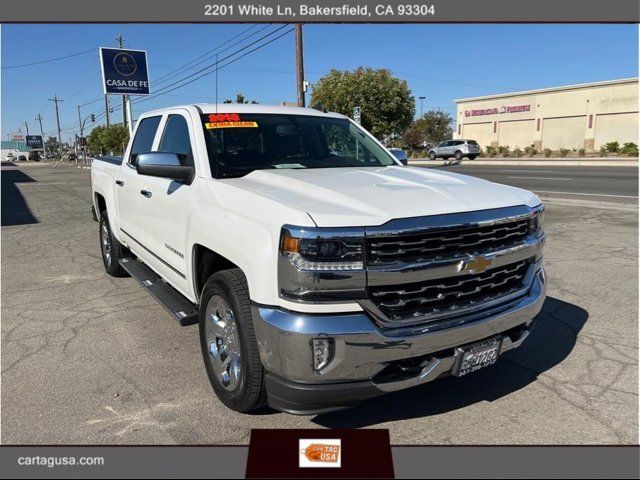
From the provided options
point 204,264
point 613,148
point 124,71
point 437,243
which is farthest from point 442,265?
point 613,148

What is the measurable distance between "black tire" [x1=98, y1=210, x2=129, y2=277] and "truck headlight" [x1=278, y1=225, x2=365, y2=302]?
4.05 meters

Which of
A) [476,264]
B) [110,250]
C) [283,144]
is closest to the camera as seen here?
[476,264]

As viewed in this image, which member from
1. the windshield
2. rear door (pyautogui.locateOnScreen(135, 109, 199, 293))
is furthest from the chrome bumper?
the windshield

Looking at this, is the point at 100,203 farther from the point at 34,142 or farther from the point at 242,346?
the point at 34,142

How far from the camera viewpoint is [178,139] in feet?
13.4

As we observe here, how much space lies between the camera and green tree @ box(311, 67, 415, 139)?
1040 inches

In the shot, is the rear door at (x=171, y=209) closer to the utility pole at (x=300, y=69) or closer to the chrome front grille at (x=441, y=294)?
the chrome front grille at (x=441, y=294)

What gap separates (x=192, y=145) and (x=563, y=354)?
325 cm

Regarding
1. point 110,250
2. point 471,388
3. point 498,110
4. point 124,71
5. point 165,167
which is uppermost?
point 124,71

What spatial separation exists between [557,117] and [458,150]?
16766mm

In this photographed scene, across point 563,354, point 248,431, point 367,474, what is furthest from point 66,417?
point 563,354

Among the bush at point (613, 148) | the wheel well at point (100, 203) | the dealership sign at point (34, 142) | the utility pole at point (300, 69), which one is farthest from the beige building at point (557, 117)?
the dealership sign at point (34, 142)
